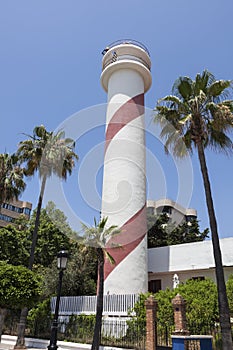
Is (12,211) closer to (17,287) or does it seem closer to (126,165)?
(126,165)

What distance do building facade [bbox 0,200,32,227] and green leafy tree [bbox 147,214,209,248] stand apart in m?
31.9

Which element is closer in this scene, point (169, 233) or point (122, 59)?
point (122, 59)

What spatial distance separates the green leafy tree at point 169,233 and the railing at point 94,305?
40.0 feet

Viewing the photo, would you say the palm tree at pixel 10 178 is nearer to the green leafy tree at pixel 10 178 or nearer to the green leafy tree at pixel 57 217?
the green leafy tree at pixel 10 178

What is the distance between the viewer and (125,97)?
888 inches

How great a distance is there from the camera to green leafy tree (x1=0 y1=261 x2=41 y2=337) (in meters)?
13.9

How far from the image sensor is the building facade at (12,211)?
187ft

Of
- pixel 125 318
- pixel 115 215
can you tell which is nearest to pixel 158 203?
pixel 115 215

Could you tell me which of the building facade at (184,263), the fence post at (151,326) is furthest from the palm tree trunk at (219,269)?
the building facade at (184,263)

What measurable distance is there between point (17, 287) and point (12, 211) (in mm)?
48171

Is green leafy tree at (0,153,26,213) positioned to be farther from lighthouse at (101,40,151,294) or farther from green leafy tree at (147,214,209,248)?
green leafy tree at (147,214,209,248)

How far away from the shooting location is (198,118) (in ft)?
44.8

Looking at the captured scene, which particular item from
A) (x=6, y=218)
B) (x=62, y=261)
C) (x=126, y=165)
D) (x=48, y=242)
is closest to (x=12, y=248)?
(x=48, y=242)

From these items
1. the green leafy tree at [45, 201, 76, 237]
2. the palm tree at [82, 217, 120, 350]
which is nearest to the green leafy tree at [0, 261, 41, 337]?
the palm tree at [82, 217, 120, 350]
